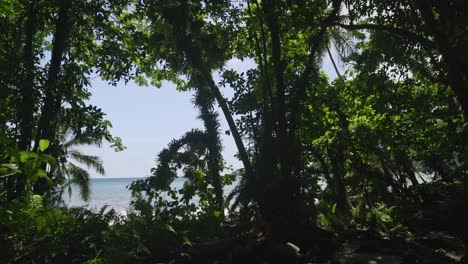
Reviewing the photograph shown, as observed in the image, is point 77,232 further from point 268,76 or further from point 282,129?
point 268,76

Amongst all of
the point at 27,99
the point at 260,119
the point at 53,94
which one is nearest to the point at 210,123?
the point at 260,119

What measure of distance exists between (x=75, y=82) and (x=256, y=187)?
4751 mm

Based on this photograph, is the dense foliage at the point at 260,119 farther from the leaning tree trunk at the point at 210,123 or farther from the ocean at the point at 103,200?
the leaning tree trunk at the point at 210,123

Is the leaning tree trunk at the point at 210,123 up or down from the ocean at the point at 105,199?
up

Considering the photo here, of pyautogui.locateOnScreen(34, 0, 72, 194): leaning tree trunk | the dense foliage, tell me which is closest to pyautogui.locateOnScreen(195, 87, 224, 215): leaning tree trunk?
the dense foliage

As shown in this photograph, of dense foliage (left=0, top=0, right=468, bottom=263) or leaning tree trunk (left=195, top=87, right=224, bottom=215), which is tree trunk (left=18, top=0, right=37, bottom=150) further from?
leaning tree trunk (left=195, top=87, right=224, bottom=215)

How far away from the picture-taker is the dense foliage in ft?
21.4

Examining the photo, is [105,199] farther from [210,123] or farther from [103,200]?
[210,123]

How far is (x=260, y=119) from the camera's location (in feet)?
30.8

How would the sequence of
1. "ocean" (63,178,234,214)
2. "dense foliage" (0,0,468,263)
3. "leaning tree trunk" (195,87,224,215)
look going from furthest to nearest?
"leaning tree trunk" (195,87,224,215), "ocean" (63,178,234,214), "dense foliage" (0,0,468,263)

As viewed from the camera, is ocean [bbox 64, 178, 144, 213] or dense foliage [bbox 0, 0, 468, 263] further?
ocean [bbox 64, 178, 144, 213]

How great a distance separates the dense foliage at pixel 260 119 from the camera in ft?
21.4

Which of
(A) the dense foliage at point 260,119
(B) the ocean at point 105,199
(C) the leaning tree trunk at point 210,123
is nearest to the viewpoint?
(A) the dense foliage at point 260,119

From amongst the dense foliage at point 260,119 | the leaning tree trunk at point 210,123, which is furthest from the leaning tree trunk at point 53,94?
the leaning tree trunk at point 210,123
